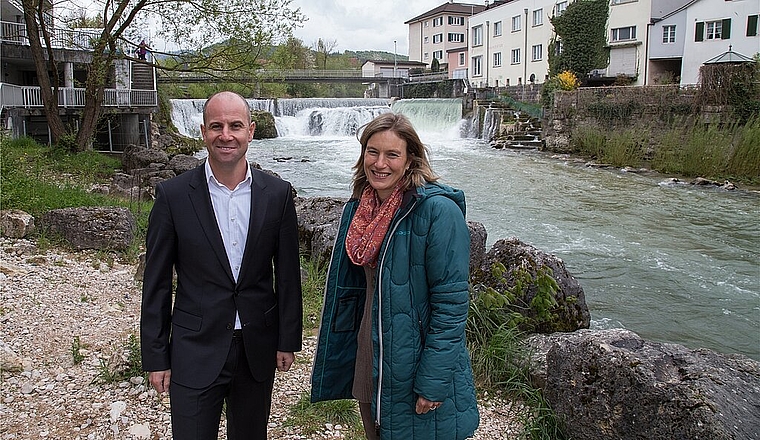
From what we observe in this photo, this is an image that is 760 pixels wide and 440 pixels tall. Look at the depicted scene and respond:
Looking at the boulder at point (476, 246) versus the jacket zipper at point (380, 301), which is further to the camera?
the boulder at point (476, 246)

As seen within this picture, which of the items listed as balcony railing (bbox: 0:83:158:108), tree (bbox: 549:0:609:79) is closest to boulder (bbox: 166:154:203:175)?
balcony railing (bbox: 0:83:158:108)

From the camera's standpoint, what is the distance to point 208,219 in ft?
9.16

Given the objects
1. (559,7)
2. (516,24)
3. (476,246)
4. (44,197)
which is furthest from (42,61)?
(516,24)

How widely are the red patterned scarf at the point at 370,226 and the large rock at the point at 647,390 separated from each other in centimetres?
169

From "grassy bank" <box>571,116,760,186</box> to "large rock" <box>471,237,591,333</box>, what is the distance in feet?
49.3

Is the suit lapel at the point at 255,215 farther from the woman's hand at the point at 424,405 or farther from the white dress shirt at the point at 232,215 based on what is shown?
the woman's hand at the point at 424,405

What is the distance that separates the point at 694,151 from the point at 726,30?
1491cm

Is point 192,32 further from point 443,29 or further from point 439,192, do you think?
point 443,29

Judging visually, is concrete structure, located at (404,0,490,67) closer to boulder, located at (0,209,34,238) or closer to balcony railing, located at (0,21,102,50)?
balcony railing, located at (0,21,102,50)

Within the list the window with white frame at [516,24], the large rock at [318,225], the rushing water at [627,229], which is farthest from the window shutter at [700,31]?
the large rock at [318,225]

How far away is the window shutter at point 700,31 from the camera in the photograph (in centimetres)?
3269

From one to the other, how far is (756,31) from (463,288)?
33.7 metres

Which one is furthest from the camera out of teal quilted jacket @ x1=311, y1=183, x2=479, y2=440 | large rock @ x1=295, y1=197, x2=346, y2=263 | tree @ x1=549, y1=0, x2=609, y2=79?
tree @ x1=549, y1=0, x2=609, y2=79

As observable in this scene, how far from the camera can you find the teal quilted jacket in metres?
2.63
